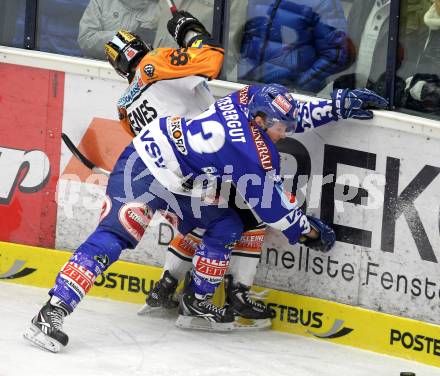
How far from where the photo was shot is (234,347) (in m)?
6.15

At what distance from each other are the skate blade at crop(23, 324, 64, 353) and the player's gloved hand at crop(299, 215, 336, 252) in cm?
126

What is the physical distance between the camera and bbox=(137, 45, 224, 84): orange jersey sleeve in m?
6.17

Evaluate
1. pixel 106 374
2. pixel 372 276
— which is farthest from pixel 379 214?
pixel 106 374

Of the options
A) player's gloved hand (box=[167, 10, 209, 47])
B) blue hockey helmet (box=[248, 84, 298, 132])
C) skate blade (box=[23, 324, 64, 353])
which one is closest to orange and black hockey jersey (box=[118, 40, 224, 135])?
player's gloved hand (box=[167, 10, 209, 47])

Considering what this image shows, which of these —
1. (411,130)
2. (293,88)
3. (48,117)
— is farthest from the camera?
(48,117)

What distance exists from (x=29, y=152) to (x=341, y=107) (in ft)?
6.03

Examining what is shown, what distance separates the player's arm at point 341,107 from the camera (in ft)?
19.9

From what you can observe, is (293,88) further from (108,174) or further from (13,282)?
(13,282)

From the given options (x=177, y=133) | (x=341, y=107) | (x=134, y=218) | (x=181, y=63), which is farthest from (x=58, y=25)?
(x=341, y=107)

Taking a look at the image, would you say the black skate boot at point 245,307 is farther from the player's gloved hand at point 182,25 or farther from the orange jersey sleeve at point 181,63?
the player's gloved hand at point 182,25

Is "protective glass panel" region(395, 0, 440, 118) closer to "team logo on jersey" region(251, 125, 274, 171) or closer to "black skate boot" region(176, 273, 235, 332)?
"team logo on jersey" region(251, 125, 274, 171)

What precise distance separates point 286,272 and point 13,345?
1399mm

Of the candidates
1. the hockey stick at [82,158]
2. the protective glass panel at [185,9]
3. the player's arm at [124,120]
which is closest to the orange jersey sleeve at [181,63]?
the player's arm at [124,120]

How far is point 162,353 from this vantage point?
235 inches
